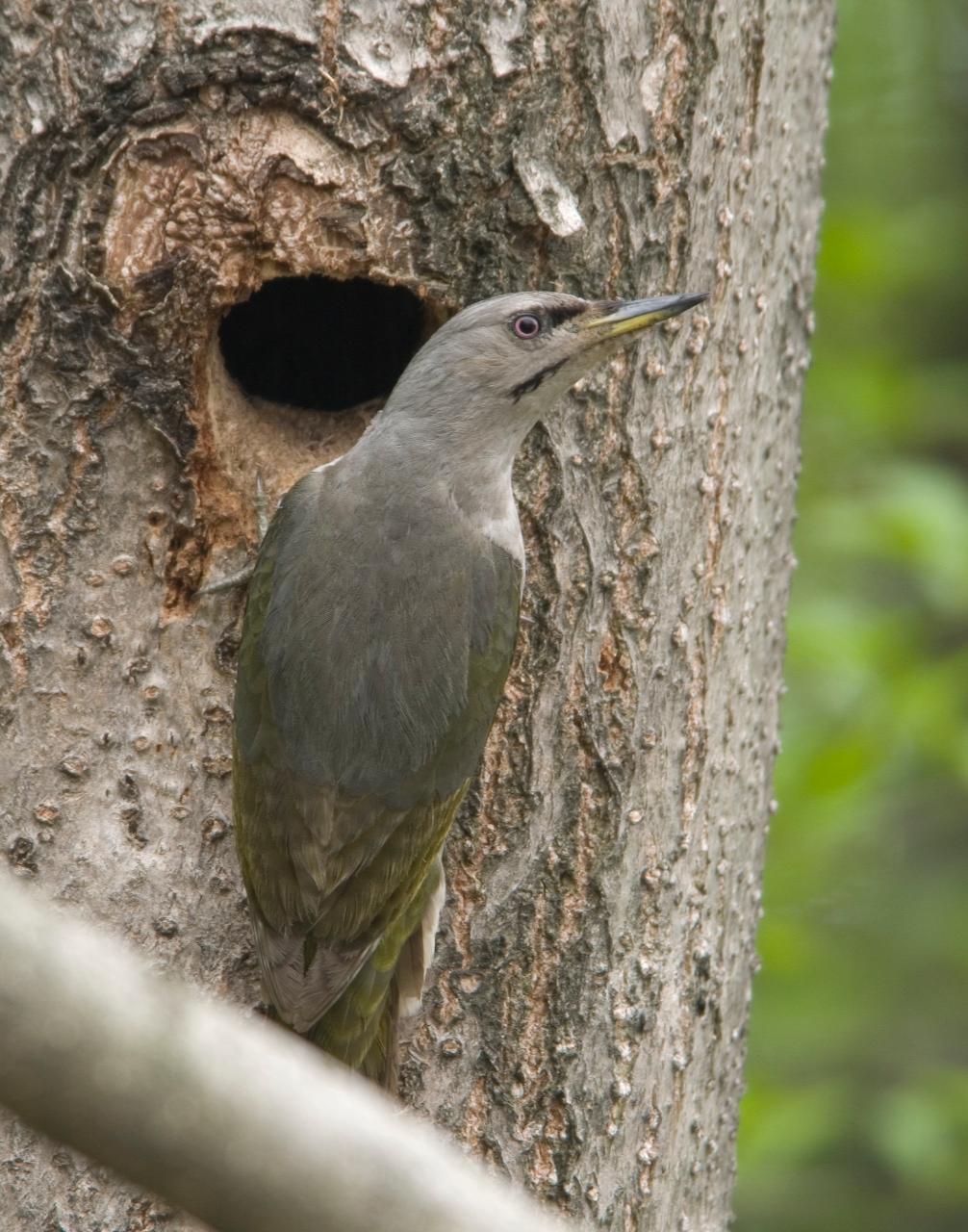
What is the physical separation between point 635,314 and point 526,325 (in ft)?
0.76

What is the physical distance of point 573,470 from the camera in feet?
9.73

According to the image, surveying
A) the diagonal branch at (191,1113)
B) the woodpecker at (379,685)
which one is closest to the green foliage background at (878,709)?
the woodpecker at (379,685)

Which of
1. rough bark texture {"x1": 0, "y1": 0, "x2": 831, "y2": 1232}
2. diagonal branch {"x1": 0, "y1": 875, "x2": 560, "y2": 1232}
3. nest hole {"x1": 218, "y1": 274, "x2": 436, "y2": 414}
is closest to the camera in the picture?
diagonal branch {"x1": 0, "y1": 875, "x2": 560, "y2": 1232}

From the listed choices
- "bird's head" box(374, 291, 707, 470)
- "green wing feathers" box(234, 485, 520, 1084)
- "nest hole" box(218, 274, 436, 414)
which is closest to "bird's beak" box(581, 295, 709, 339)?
"bird's head" box(374, 291, 707, 470)

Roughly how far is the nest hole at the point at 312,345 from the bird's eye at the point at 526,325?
2.64 ft

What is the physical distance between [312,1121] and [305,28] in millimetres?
Result: 2323

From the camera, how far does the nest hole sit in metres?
3.83

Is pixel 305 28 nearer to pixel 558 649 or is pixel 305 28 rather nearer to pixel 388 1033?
pixel 558 649

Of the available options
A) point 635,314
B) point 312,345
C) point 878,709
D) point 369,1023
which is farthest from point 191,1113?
point 878,709

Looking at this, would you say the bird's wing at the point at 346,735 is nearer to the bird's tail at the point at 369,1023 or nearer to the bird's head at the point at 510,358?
the bird's tail at the point at 369,1023

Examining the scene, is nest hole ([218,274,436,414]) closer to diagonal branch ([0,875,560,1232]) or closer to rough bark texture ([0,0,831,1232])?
rough bark texture ([0,0,831,1232])

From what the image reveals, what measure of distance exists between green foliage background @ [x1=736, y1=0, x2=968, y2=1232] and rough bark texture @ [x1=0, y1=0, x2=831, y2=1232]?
57.4 inches

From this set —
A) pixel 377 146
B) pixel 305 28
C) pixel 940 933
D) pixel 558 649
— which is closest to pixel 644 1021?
pixel 558 649

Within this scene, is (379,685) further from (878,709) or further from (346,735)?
(878,709)
